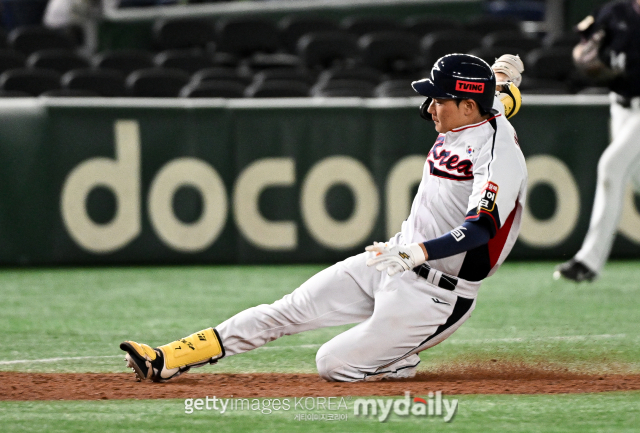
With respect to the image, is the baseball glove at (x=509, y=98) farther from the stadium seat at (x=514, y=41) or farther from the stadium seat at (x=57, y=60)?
the stadium seat at (x=514, y=41)

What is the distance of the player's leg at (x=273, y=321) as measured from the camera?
4.36m

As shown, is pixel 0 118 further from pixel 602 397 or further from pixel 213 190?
pixel 602 397

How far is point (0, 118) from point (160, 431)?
221 inches

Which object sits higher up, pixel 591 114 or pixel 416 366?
pixel 591 114

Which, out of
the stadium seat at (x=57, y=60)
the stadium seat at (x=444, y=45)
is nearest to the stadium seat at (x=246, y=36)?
→ the stadium seat at (x=444, y=45)

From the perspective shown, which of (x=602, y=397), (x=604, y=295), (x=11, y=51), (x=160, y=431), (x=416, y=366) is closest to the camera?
(x=160, y=431)

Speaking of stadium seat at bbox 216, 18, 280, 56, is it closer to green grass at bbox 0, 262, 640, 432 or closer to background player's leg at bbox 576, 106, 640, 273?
green grass at bbox 0, 262, 640, 432

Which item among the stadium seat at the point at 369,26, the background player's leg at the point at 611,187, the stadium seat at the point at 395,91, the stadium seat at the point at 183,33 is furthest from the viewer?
the stadium seat at the point at 369,26

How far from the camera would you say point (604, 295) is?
7.28 m

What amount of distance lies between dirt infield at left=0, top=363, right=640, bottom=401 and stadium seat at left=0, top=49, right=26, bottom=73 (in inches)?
282

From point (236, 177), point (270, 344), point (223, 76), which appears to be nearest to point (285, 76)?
point (223, 76)

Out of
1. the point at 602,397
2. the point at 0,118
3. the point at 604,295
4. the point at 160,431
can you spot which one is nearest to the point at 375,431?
the point at 160,431

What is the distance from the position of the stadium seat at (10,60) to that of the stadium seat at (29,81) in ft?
2.80

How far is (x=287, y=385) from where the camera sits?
442 cm
